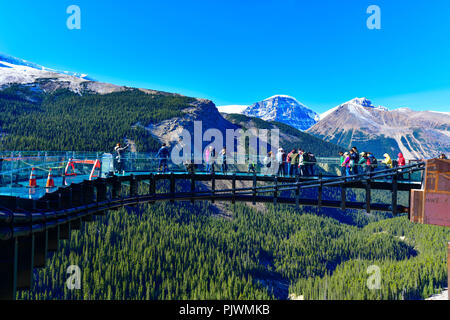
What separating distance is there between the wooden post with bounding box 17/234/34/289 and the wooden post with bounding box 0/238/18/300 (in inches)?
42.7

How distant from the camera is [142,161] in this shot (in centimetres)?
2478

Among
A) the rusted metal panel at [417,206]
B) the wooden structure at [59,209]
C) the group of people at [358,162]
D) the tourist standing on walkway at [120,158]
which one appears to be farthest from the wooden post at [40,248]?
the group of people at [358,162]

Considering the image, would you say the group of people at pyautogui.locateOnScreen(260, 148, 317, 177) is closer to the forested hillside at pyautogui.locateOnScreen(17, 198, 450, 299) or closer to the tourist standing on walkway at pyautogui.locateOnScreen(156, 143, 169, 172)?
the tourist standing on walkway at pyautogui.locateOnScreen(156, 143, 169, 172)

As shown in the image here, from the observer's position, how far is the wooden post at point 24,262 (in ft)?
32.1

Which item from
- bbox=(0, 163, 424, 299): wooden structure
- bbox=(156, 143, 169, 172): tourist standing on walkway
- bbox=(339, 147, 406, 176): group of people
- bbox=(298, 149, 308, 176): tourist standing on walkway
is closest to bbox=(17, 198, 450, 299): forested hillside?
bbox=(156, 143, 169, 172): tourist standing on walkway

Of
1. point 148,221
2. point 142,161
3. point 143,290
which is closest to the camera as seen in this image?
point 142,161

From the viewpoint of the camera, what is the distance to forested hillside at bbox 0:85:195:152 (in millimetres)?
144875

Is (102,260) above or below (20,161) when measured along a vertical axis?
below

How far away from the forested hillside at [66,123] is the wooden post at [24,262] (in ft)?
480

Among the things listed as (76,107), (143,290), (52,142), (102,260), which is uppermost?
(76,107)
